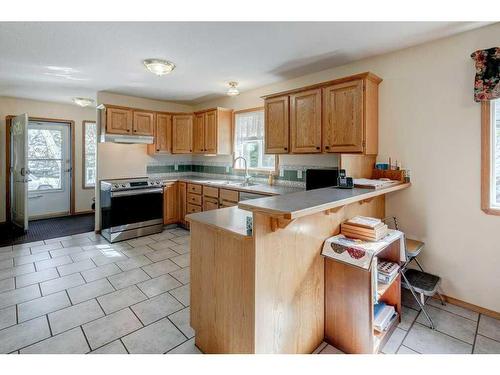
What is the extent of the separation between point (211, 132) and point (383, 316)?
3.85m

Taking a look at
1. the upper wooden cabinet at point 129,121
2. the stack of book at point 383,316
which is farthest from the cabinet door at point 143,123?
the stack of book at point 383,316

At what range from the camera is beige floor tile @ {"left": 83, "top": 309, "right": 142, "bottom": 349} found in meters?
2.01

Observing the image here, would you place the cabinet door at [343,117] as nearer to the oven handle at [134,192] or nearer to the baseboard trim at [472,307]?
the baseboard trim at [472,307]

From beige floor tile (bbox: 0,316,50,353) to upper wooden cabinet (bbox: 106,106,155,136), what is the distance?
10.2 ft

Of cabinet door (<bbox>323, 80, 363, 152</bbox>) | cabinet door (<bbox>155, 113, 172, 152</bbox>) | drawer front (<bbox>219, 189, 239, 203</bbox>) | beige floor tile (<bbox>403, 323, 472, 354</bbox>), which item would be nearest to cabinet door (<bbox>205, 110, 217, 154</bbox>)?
cabinet door (<bbox>155, 113, 172, 152</bbox>)

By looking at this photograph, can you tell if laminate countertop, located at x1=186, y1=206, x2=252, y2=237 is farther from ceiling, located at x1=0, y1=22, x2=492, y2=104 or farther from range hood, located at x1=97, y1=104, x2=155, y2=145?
range hood, located at x1=97, y1=104, x2=155, y2=145

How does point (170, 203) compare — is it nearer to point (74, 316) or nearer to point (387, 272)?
point (74, 316)

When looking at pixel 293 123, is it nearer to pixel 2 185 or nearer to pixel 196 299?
pixel 196 299

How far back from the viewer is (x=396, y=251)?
2.22 metres

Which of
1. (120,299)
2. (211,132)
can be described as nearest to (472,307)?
(120,299)

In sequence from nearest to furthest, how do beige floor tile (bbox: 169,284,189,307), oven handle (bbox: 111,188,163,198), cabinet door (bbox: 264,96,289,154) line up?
beige floor tile (bbox: 169,284,189,307) < cabinet door (bbox: 264,96,289,154) < oven handle (bbox: 111,188,163,198)

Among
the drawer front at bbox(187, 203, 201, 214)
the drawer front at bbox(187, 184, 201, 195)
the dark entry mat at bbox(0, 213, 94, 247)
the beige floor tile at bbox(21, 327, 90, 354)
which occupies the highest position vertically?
the drawer front at bbox(187, 184, 201, 195)

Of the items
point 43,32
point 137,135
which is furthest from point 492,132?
point 137,135

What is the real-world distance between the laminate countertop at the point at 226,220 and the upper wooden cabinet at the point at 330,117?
1.51 m
